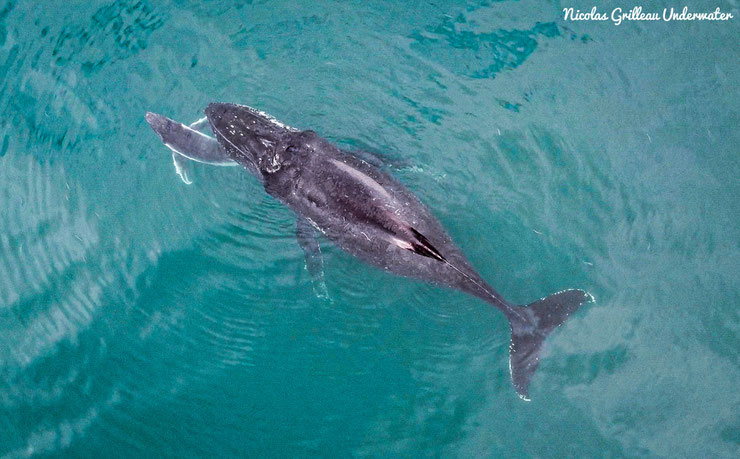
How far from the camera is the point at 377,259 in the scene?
6887 millimetres

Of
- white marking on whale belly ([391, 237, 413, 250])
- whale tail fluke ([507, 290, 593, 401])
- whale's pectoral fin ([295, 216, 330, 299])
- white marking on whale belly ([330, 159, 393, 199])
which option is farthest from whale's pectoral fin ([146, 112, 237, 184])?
whale tail fluke ([507, 290, 593, 401])

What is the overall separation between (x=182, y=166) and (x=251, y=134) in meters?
1.38

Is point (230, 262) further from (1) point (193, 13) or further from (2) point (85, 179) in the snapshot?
(1) point (193, 13)

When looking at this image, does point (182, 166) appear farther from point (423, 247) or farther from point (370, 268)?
point (423, 247)

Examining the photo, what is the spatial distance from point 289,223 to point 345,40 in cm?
302

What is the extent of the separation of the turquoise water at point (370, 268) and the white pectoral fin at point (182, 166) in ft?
0.42

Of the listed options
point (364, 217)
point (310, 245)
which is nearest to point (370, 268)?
point (310, 245)

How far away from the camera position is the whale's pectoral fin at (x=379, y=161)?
7.48 metres

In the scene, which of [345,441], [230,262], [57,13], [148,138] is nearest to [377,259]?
[230,262]

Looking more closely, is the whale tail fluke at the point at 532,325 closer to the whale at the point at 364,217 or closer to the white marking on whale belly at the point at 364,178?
the whale at the point at 364,217

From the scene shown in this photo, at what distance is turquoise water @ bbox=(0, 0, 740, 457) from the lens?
24.6 ft

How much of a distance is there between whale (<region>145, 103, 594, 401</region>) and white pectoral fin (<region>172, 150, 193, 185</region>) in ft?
2.74

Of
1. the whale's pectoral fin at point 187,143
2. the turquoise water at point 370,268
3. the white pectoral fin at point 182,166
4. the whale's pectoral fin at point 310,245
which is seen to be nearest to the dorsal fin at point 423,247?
the turquoise water at point 370,268

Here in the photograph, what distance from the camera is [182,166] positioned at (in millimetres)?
7988
